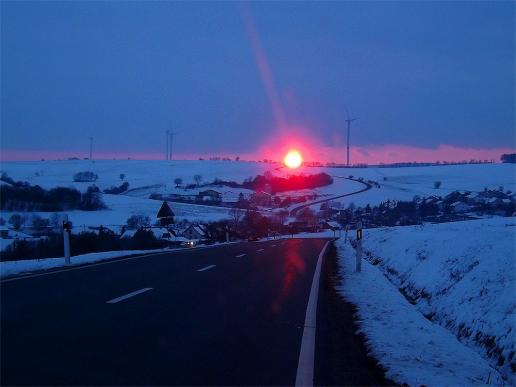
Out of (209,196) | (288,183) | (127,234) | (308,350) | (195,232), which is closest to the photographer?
(308,350)

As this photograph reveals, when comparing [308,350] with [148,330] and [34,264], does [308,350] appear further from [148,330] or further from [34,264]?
[34,264]

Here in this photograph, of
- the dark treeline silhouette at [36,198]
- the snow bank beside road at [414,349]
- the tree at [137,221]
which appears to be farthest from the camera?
the tree at [137,221]

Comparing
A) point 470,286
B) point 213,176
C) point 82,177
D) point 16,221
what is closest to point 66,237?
point 16,221

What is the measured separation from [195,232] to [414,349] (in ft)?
156

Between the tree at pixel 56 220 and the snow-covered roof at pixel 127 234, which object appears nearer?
the tree at pixel 56 220

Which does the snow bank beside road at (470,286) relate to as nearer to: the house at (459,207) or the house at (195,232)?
the house at (459,207)

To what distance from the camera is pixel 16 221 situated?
1577 cm

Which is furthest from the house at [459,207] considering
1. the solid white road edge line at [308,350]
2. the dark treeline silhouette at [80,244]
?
the solid white road edge line at [308,350]

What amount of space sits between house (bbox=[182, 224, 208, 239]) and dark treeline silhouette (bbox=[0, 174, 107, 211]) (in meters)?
34.0

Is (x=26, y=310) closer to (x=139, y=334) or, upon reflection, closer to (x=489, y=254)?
(x=139, y=334)

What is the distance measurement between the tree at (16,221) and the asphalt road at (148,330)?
3.47 m

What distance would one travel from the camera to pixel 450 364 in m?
6.72

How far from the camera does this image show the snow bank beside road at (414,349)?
19.9ft

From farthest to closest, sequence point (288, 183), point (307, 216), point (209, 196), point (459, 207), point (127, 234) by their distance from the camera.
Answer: point (209, 196)
point (288, 183)
point (307, 216)
point (127, 234)
point (459, 207)
